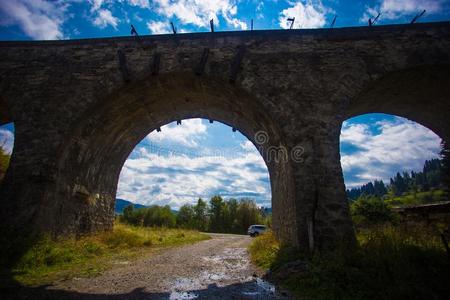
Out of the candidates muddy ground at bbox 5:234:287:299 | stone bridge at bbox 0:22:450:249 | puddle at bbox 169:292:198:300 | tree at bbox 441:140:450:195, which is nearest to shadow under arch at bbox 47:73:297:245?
stone bridge at bbox 0:22:450:249

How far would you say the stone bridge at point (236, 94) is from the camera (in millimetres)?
7328

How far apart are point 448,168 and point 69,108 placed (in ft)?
78.2

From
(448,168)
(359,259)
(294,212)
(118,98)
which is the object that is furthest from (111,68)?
(448,168)

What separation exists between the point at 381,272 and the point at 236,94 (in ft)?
20.0

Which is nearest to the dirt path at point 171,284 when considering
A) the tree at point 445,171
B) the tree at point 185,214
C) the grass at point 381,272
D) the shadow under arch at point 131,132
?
the grass at point 381,272

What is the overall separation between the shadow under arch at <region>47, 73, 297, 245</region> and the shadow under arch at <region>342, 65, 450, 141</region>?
3.13m

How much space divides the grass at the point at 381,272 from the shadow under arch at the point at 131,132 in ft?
5.81

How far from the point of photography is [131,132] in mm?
11203

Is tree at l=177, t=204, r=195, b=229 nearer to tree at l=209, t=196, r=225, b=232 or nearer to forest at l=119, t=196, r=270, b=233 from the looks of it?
forest at l=119, t=196, r=270, b=233

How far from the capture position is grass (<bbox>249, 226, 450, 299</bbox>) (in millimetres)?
4027

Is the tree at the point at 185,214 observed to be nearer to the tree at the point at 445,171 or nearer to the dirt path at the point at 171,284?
the tree at the point at 445,171

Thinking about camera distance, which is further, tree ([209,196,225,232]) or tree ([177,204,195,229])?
tree ([177,204,195,229])

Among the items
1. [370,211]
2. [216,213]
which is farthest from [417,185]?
[370,211]

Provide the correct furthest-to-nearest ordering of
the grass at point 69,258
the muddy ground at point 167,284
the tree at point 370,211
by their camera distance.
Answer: the tree at point 370,211, the grass at point 69,258, the muddy ground at point 167,284
